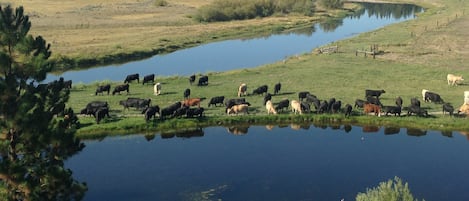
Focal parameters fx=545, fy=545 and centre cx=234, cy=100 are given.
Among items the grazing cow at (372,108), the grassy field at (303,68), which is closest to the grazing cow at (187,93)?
the grassy field at (303,68)

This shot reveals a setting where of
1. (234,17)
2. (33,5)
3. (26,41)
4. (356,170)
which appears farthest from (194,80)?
(33,5)

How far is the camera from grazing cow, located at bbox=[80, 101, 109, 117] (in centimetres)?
3328

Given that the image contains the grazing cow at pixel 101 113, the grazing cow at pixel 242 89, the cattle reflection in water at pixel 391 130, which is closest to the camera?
the cattle reflection in water at pixel 391 130

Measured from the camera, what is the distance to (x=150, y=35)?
70.9 metres

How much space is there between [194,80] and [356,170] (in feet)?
65.0

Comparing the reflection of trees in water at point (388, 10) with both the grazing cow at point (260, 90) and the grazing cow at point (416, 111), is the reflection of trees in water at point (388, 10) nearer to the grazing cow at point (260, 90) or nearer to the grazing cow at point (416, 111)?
the grazing cow at point (260, 90)

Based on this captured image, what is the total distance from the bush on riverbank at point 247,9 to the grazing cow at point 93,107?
5637 cm

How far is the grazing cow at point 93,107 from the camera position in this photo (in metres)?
33.3

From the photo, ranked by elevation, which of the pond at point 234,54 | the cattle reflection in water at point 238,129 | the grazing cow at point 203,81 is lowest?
the cattle reflection in water at point 238,129

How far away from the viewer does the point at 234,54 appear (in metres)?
60.8

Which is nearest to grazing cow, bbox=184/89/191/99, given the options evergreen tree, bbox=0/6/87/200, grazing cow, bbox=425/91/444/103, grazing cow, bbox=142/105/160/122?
grazing cow, bbox=142/105/160/122

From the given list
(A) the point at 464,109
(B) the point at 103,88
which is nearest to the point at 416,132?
(A) the point at 464,109

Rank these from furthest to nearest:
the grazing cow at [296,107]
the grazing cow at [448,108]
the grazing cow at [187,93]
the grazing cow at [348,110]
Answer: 1. the grazing cow at [187,93]
2. the grazing cow at [296,107]
3. the grazing cow at [348,110]
4. the grazing cow at [448,108]

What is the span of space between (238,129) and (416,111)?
10663 mm
